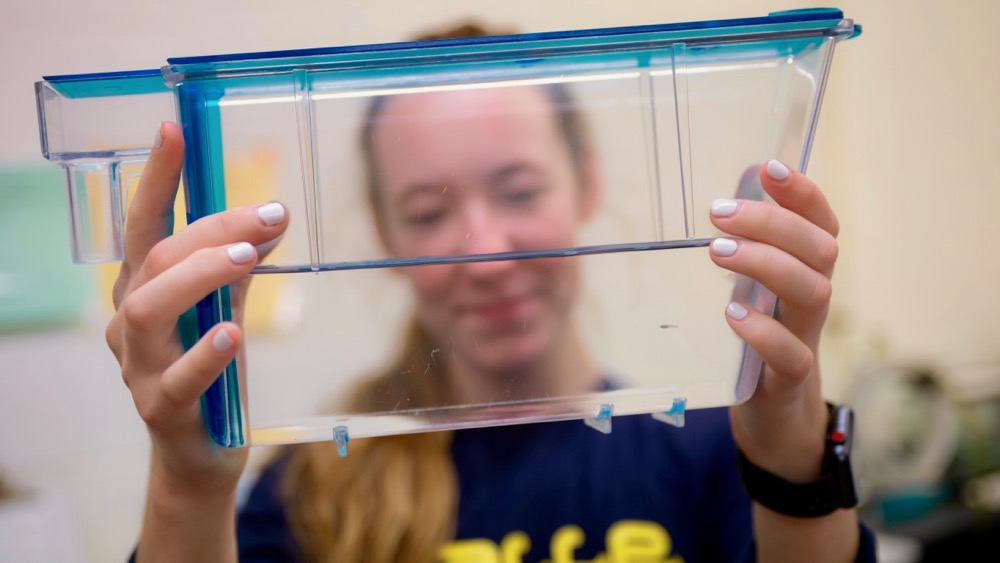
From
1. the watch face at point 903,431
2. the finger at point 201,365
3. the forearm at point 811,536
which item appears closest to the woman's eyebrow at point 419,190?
the finger at point 201,365

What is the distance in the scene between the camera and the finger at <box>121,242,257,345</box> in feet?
1.44

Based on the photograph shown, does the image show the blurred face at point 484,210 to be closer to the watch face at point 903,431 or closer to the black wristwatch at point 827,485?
the black wristwatch at point 827,485

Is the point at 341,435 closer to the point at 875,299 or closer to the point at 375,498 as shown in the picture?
the point at 375,498

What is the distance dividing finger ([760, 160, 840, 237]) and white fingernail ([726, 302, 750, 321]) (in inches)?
2.6

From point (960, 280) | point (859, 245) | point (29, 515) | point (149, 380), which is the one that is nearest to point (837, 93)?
point (859, 245)

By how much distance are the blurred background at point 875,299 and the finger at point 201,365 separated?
53 cm

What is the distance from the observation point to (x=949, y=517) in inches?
51.7

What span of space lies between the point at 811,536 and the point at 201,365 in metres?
0.47

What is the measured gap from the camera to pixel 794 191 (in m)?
0.47

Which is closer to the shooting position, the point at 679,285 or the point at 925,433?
the point at 679,285

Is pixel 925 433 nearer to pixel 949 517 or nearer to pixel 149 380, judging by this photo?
pixel 949 517

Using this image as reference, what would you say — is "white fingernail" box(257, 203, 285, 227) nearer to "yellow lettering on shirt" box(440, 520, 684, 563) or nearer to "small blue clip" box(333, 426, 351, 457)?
"small blue clip" box(333, 426, 351, 457)

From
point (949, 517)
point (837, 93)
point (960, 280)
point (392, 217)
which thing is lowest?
point (949, 517)

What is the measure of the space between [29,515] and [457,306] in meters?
0.69
